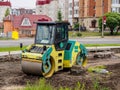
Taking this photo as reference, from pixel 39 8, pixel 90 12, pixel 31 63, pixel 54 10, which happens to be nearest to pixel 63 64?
pixel 31 63

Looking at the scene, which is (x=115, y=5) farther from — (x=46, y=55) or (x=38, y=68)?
(x=38, y=68)

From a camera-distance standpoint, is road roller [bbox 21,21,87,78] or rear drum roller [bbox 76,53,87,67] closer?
road roller [bbox 21,21,87,78]

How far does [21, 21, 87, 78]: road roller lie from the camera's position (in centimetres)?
1608

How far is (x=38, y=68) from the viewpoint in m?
15.9

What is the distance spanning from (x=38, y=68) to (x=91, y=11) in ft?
206

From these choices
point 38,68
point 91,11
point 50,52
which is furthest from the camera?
point 91,11

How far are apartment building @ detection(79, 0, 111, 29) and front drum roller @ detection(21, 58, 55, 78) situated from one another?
2236 inches

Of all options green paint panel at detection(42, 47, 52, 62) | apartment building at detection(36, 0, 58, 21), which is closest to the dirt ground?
green paint panel at detection(42, 47, 52, 62)

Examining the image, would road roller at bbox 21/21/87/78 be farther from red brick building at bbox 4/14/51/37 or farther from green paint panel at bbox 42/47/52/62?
red brick building at bbox 4/14/51/37

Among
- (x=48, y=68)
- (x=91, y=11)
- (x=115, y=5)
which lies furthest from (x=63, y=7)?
(x=48, y=68)

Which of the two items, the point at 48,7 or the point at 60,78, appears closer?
the point at 60,78

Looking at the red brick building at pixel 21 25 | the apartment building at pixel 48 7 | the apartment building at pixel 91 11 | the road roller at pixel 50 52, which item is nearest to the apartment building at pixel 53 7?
the apartment building at pixel 48 7

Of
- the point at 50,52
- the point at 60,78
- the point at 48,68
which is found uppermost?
the point at 50,52

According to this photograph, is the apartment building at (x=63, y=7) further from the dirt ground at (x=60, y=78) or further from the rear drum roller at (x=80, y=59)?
the dirt ground at (x=60, y=78)
